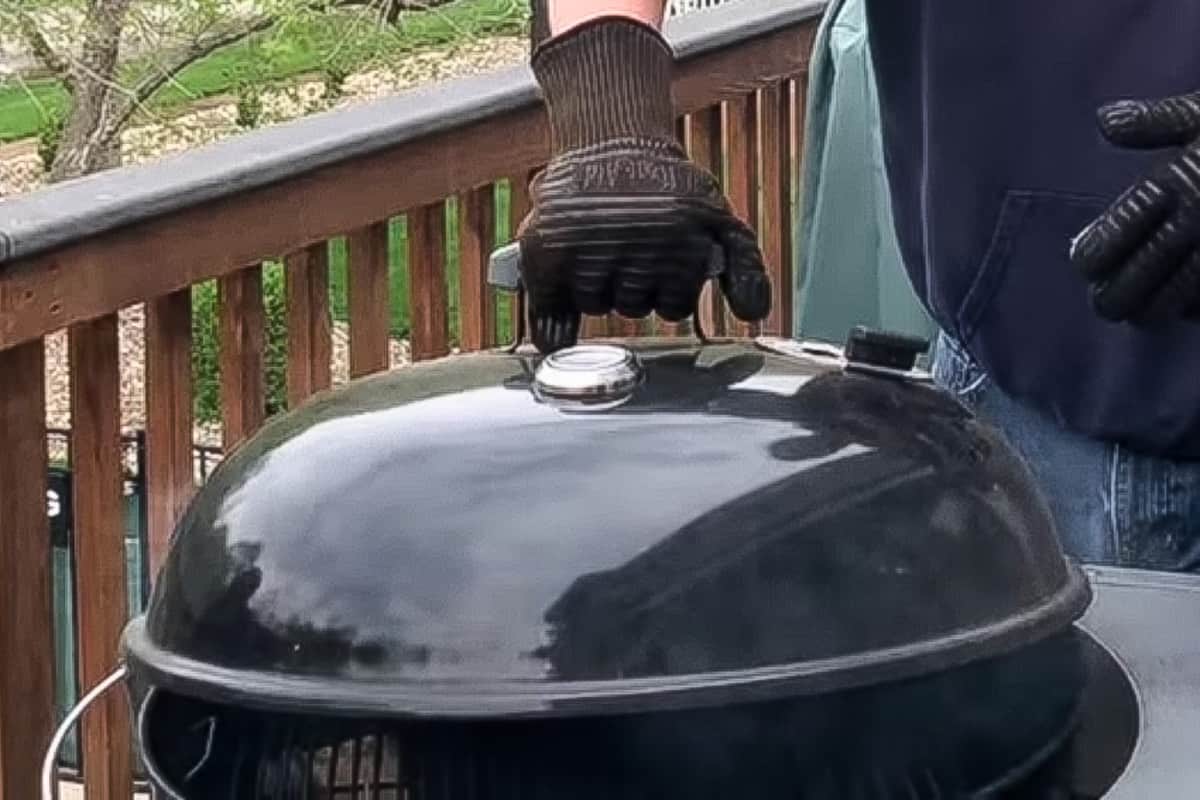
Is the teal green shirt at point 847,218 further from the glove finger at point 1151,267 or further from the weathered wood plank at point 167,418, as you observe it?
the glove finger at point 1151,267

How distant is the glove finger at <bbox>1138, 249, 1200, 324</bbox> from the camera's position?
1145 mm

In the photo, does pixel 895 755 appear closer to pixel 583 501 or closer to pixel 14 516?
pixel 583 501

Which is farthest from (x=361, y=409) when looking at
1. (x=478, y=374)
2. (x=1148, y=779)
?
(x=1148, y=779)

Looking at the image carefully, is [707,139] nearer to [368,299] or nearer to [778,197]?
[778,197]

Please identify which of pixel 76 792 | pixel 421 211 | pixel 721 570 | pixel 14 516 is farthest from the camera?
pixel 76 792

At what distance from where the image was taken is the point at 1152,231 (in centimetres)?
114

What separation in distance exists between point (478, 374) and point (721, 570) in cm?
21

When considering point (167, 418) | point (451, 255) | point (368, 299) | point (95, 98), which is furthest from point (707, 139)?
point (95, 98)

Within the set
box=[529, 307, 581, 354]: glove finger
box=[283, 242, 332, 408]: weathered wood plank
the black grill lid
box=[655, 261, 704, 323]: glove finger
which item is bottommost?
box=[283, 242, 332, 408]: weathered wood plank

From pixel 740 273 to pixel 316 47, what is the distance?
31.5 ft

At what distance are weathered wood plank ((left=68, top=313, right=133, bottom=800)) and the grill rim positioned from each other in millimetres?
1508

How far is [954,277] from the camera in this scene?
4.99 feet

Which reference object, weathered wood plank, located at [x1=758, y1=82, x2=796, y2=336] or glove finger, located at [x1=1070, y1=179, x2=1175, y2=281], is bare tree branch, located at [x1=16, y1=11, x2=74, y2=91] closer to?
weathered wood plank, located at [x1=758, y1=82, x2=796, y2=336]

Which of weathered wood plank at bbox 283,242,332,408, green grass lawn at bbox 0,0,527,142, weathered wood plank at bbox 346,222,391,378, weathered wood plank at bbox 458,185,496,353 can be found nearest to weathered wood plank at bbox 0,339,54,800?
weathered wood plank at bbox 283,242,332,408
